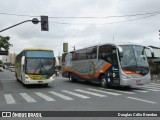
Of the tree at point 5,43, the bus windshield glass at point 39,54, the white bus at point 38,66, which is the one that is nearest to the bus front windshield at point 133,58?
the white bus at point 38,66

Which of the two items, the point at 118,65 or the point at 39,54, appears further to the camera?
the point at 39,54

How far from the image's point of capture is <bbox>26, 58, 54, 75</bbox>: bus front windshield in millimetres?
22141

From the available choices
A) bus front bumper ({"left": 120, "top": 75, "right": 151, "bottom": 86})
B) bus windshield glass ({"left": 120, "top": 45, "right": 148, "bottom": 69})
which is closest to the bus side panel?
bus windshield glass ({"left": 120, "top": 45, "right": 148, "bottom": 69})

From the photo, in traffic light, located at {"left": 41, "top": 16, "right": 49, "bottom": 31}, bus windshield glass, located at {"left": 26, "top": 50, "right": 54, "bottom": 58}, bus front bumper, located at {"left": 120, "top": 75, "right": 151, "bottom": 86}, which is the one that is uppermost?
traffic light, located at {"left": 41, "top": 16, "right": 49, "bottom": 31}

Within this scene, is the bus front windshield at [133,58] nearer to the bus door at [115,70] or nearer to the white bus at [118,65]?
the white bus at [118,65]

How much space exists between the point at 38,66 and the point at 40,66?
152 mm

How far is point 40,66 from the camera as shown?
22375mm

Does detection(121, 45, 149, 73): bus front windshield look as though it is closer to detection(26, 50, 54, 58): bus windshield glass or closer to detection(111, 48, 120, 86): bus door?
detection(111, 48, 120, 86): bus door

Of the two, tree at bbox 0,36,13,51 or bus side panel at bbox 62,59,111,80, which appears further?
tree at bbox 0,36,13,51

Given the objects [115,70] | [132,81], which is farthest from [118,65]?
[132,81]

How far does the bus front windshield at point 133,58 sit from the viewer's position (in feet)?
62.6

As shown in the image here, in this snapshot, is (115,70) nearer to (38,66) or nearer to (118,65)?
(118,65)

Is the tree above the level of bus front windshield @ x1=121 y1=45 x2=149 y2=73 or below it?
above

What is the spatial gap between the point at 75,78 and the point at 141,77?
10242 millimetres
